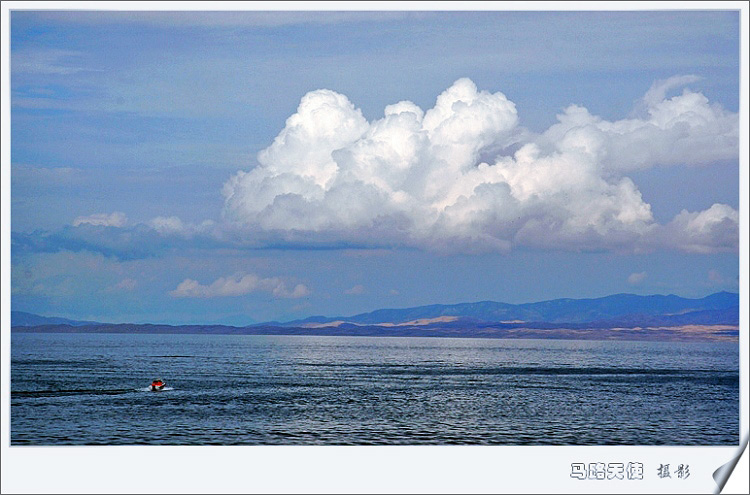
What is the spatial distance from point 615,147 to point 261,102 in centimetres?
1484

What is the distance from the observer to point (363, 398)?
3203 centimetres

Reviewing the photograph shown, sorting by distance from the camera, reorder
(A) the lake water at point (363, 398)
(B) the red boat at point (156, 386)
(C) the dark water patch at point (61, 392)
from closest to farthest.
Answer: (A) the lake water at point (363, 398) → (C) the dark water patch at point (61, 392) → (B) the red boat at point (156, 386)

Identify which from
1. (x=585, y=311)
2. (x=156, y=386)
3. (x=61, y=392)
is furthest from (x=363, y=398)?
(x=585, y=311)

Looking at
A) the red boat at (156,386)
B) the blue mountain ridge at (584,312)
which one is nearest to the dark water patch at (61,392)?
the red boat at (156,386)

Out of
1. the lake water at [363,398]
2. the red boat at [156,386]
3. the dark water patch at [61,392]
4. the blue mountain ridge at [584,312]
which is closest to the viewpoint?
the lake water at [363,398]

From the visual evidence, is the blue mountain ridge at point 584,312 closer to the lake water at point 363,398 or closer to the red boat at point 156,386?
the lake water at point 363,398

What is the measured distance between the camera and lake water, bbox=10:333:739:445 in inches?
969

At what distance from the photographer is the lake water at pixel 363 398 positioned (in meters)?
24.6

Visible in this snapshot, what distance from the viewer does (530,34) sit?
1401 inches

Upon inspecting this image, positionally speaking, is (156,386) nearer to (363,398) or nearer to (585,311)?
(363,398)

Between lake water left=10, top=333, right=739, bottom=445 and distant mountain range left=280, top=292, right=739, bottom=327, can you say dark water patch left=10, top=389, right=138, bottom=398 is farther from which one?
distant mountain range left=280, top=292, right=739, bottom=327

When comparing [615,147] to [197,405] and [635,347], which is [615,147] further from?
[635,347]

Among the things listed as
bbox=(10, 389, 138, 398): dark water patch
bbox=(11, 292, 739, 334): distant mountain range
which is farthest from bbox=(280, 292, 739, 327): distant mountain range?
bbox=(10, 389, 138, 398): dark water patch

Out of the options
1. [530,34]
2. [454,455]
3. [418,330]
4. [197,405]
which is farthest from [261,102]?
[418,330]
